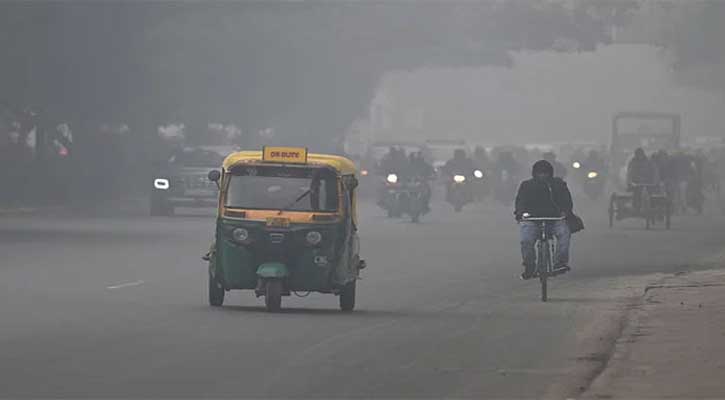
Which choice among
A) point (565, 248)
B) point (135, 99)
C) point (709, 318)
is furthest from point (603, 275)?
point (135, 99)

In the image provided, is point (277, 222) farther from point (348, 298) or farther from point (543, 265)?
point (543, 265)

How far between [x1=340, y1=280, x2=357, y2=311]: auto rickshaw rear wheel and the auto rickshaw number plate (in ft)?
3.00

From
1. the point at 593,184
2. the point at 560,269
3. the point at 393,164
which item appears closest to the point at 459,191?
the point at 393,164

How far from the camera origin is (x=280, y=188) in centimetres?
2088

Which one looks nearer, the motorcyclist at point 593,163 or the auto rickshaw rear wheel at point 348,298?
the auto rickshaw rear wheel at point 348,298

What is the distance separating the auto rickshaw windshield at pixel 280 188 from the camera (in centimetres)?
2073

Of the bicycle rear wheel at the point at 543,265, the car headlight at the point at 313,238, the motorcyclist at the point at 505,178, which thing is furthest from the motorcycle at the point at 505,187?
the car headlight at the point at 313,238

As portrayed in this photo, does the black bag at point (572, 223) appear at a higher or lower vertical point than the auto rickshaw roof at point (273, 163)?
lower

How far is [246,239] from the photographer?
66.5 ft

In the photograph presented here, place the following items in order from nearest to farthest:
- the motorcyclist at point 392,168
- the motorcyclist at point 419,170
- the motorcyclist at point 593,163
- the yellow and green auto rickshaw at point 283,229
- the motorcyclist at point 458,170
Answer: the yellow and green auto rickshaw at point 283,229 → the motorcyclist at point 419,170 → the motorcyclist at point 392,168 → the motorcyclist at point 458,170 → the motorcyclist at point 593,163

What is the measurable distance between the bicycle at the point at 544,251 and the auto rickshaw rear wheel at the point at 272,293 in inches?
147

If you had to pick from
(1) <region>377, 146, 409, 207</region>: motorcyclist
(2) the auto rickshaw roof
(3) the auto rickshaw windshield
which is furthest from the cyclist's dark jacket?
(1) <region>377, 146, 409, 207</region>: motorcyclist

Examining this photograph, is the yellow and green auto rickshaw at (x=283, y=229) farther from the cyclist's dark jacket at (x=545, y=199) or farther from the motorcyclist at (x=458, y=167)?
the motorcyclist at (x=458, y=167)

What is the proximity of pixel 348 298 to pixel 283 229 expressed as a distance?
1.03m
